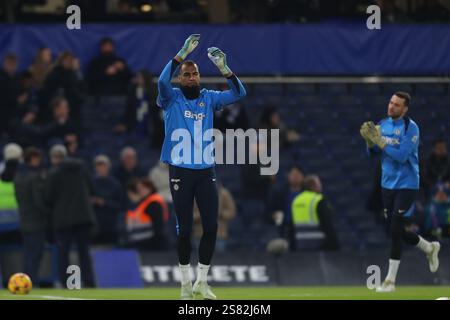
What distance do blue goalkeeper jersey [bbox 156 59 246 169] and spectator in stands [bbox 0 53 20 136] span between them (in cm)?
1173

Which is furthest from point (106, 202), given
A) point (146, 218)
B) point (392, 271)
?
point (392, 271)

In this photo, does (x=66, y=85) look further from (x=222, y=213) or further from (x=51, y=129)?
(x=222, y=213)

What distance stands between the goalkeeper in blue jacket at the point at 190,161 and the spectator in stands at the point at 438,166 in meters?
11.6

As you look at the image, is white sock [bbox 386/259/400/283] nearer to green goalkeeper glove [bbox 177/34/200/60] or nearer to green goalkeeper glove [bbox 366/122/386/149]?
green goalkeeper glove [bbox 366/122/386/149]

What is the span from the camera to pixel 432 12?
3212 centimetres

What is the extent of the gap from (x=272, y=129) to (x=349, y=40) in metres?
4.18

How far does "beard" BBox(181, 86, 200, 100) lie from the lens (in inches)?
662

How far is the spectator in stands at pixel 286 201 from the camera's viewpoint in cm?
2575

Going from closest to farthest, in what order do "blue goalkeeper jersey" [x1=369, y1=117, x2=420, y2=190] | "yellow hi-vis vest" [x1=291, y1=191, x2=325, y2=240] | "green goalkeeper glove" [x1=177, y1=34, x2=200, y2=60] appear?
"green goalkeeper glove" [x1=177, y1=34, x2=200, y2=60] → "blue goalkeeper jersey" [x1=369, y1=117, x2=420, y2=190] → "yellow hi-vis vest" [x1=291, y1=191, x2=325, y2=240]

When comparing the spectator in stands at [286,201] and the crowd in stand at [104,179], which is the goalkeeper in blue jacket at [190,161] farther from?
the spectator in stands at [286,201]

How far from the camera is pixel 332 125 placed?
3177 centimetres

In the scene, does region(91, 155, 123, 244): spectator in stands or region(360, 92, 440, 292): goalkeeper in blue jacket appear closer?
region(360, 92, 440, 292): goalkeeper in blue jacket

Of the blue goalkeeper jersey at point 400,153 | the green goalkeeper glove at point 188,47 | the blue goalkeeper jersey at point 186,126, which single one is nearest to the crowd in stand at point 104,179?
the blue goalkeeper jersey at point 400,153

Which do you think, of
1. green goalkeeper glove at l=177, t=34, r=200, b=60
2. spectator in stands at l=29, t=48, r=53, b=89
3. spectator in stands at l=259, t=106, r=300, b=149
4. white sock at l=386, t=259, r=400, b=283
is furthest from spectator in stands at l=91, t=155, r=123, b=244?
green goalkeeper glove at l=177, t=34, r=200, b=60
